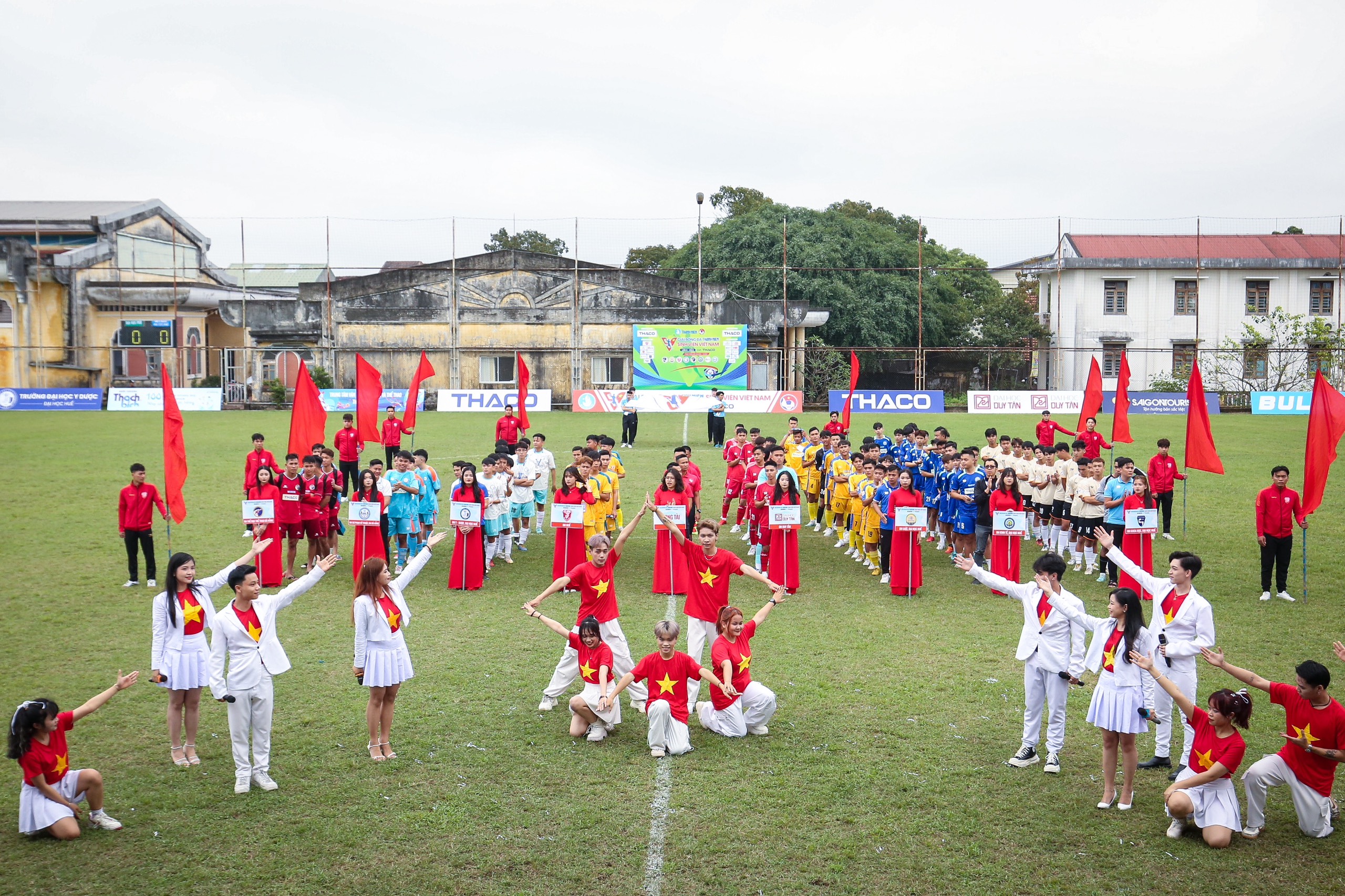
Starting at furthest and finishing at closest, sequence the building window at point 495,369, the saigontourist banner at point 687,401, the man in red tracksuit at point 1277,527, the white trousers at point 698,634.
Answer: the building window at point 495,369
the saigontourist banner at point 687,401
the man in red tracksuit at point 1277,527
the white trousers at point 698,634

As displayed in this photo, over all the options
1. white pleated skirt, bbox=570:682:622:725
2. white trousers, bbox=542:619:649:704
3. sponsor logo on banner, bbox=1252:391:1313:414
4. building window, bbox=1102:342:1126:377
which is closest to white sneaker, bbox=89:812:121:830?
white pleated skirt, bbox=570:682:622:725

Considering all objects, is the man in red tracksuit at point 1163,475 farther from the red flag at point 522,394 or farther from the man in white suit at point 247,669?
the man in white suit at point 247,669

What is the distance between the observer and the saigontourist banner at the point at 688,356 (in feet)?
137

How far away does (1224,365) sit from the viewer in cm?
4481

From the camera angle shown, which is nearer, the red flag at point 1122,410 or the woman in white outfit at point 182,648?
the woman in white outfit at point 182,648

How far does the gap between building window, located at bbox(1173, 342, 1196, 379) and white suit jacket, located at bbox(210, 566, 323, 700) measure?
1786 inches

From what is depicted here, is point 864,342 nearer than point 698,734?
No

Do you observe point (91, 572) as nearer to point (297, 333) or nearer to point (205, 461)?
point (205, 461)

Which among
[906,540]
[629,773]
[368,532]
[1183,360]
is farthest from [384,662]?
[1183,360]

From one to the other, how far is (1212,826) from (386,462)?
1902 cm

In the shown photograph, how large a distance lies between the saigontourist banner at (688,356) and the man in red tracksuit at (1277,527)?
29997 millimetres

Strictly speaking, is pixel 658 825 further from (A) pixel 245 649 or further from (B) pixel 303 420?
(B) pixel 303 420

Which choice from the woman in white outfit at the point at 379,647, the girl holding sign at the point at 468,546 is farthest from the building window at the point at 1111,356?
the woman in white outfit at the point at 379,647

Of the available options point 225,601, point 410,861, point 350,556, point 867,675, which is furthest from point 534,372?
point 410,861
